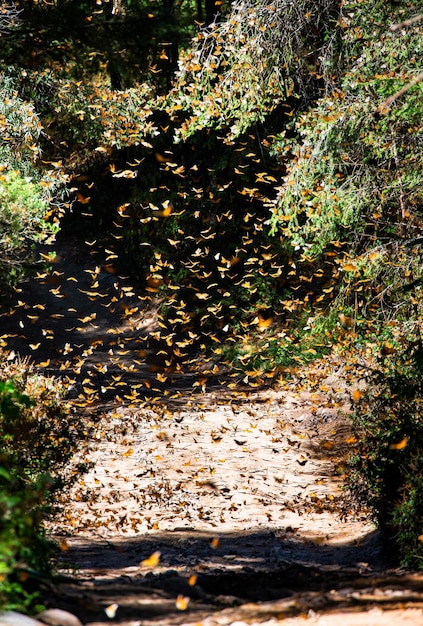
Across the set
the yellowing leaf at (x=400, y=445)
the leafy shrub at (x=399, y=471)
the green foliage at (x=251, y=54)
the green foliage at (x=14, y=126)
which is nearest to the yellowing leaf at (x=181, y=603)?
the leafy shrub at (x=399, y=471)

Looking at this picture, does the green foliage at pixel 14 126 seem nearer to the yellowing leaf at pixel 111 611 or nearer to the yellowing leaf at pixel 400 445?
the yellowing leaf at pixel 400 445

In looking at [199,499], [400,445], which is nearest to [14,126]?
[199,499]

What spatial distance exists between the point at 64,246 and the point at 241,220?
17.4 feet

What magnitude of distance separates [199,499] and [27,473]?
220 centimetres

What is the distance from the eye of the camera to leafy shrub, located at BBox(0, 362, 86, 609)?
3.22 metres

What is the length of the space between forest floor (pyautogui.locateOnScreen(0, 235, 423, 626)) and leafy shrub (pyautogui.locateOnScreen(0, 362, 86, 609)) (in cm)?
35

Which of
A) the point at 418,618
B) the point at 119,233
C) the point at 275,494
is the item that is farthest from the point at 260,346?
the point at 418,618

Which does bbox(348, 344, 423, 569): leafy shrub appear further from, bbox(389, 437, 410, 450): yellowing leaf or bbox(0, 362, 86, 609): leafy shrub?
bbox(0, 362, 86, 609): leafy shrub

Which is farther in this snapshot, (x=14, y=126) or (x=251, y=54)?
(x=14, y=126)

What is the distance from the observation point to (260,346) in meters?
12.7

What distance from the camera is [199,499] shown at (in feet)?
25.5

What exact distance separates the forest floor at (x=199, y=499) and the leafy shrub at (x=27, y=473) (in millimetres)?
350

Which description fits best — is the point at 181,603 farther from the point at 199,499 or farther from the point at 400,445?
the point at 199,499

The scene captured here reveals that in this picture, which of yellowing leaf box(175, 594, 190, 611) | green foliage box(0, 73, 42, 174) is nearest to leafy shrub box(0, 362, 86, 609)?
yellowing leaf box(175, 594, 190, 611)
